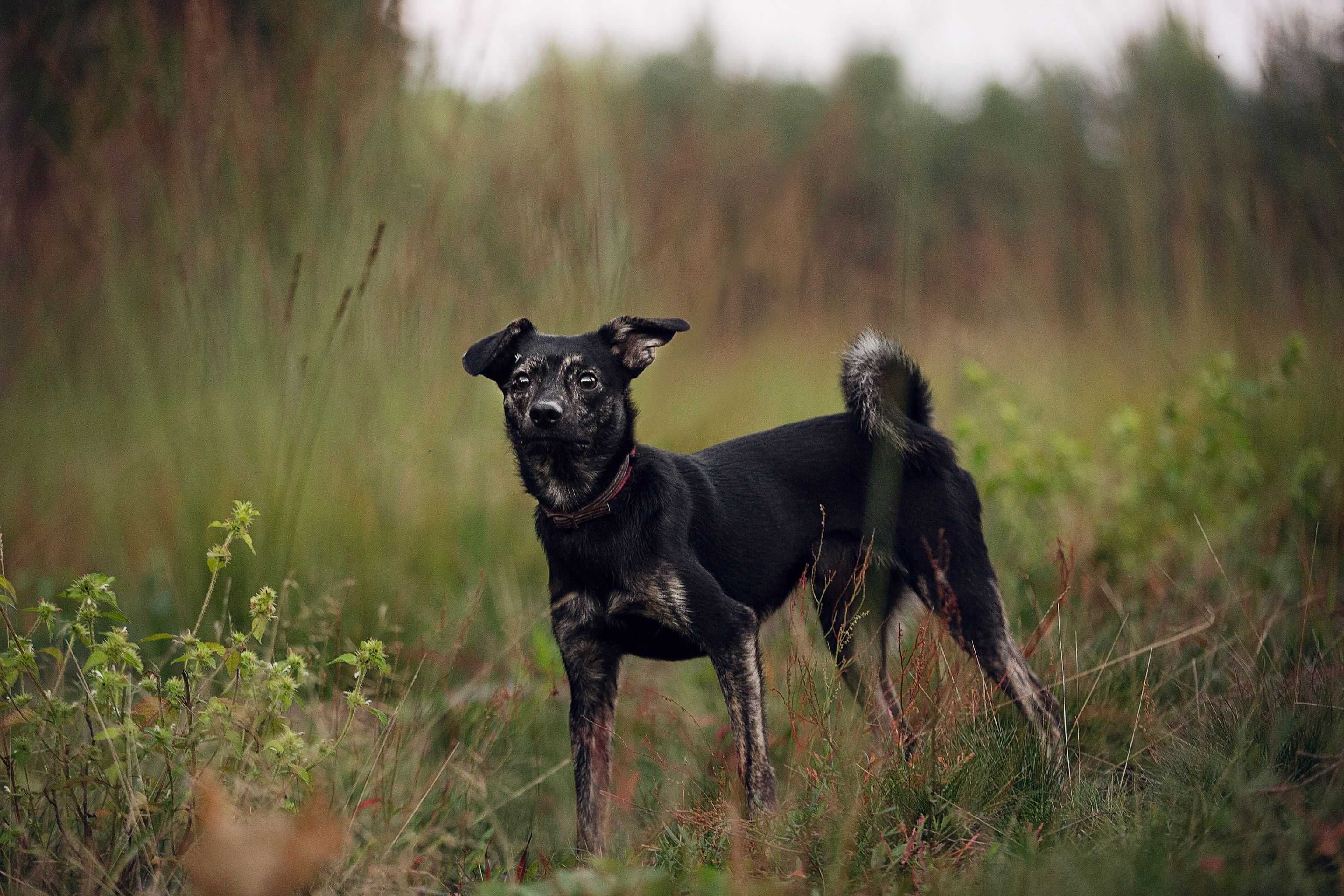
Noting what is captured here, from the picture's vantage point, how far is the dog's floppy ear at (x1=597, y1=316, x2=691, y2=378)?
10.8ft

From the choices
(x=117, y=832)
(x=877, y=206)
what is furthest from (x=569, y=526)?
(x=877, y=206)

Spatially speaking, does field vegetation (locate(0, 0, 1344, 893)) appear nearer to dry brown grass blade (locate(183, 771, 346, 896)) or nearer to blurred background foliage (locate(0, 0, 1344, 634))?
blurred background foliage (locate(0, 0, 1344, 634))

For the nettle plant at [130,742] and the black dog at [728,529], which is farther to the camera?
the black dog at [728,529]

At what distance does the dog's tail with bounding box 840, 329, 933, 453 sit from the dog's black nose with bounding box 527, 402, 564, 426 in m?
1.08

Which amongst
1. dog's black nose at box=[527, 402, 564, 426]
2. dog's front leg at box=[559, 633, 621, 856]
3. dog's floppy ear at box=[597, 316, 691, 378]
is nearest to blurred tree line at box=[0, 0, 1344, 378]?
dog's floppy ear at box=[597, 316, 691, 378]

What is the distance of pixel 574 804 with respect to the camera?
11.6 feet

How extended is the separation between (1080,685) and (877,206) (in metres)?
5.65

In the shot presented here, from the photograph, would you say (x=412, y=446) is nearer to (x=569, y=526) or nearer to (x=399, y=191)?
(x=399, y=191)

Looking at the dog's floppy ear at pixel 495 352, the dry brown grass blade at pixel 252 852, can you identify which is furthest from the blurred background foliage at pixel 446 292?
the dry brown grass blade at pixel 252 852

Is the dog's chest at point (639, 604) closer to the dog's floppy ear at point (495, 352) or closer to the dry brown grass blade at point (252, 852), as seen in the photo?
the dog's floppy ear at point (495, 352)

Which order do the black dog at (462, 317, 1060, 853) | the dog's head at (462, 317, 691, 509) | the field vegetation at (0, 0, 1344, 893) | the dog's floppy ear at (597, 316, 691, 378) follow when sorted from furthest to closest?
the dog's floppy ear at (597, 316, 691, 378) < the dog's head at (462, 317, 691, 509) < the black dog at (462, 317, 1060, 853) < the field vegetation at (0, 0, 1344, 893)

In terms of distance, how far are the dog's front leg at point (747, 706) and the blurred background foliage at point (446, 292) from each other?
1.32 meters

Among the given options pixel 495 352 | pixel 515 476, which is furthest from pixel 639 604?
pixel 515 476

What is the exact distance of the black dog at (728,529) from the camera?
298 cm
